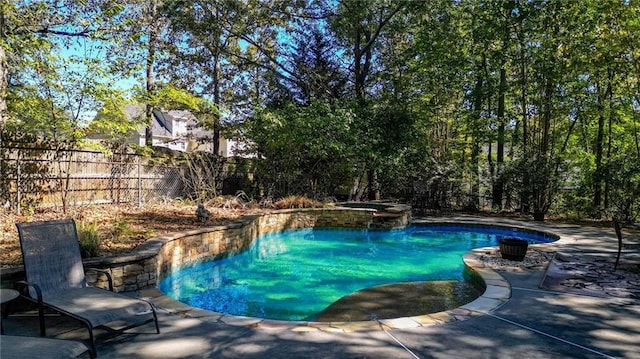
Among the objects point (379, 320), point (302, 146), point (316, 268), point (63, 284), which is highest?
point (302, 146)

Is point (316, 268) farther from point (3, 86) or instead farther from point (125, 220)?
point (3, 86)

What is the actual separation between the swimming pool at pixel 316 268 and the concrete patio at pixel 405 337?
1.34 metres

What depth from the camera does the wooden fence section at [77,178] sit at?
7.00 metres

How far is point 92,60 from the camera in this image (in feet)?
21.8

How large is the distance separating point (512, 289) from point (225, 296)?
11.6ft

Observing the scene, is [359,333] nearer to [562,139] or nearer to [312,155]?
[312,155]

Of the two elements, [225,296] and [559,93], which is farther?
[559,93]

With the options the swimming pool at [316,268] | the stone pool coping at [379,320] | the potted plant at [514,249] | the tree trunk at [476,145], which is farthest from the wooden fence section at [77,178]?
the tree trunk at [476,145]

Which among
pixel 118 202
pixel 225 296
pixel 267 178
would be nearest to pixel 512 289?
pixel 225 296

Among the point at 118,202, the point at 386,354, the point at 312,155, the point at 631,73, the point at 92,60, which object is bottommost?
the point at 386,354

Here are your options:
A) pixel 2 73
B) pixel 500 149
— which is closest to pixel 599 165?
pixel 500 149

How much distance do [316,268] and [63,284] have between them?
4.17m

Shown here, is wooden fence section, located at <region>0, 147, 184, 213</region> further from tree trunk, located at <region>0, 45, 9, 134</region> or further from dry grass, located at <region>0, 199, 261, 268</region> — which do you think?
tree trunk, located at <region>0, 45, 9, 134</region>

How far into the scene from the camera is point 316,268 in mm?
6855
